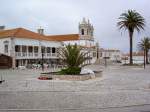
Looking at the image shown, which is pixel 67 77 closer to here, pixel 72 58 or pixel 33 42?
pixel 72 58

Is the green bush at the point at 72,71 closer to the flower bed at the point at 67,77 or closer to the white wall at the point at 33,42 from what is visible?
the flower bed at the point at 67,77

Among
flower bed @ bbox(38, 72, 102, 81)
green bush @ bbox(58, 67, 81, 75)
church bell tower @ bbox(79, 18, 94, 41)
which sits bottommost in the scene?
flower bed @ bbox(38, 72, 102, 81)

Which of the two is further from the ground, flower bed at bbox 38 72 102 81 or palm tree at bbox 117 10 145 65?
palm tree at bbox 117 10 145 65

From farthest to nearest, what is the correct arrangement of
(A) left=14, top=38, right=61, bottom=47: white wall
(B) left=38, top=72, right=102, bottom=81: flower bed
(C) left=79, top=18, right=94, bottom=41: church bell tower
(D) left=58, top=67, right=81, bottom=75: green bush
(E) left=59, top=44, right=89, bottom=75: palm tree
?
(C) left=79, top=18, right=94, bottom=41: church bell tower
(A) left=14, top=38, right=61, bottom=47: white wall
(E) left=59, top=44, right=89, bottom=75: palm tree
(D) left=58, top=67, right=81, bottom=75: green bush
(B) left=38, top=72, right=102, bottom=81: flower bed

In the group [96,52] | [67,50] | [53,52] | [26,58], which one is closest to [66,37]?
[96,52]

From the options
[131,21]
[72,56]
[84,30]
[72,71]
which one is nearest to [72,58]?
[72,56]

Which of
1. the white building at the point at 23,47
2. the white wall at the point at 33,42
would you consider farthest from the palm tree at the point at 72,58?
the white wall at the point at 33,42

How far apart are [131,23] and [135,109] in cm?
5837

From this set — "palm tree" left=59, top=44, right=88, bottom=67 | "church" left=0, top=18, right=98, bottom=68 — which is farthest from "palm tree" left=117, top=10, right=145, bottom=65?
"palm tree" left=59, top=44, right=88, bottom=67

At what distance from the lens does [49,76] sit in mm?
33156

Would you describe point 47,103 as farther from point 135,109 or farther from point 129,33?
point 129,33

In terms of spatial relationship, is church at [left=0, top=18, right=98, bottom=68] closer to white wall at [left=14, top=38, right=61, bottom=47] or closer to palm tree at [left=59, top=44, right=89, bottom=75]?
white wall at [left=14, top=38, right=61, bottom=47]

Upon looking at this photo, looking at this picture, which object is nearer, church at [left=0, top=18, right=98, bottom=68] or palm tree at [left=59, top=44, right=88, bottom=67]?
palm tree at [left=59, top=44, right=88, bottom=67]

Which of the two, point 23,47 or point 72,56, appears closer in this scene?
point 72,56
